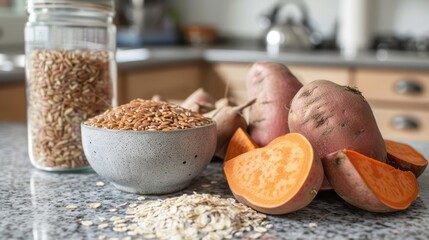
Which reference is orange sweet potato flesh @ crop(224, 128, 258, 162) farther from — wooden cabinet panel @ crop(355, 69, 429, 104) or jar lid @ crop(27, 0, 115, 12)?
wooden cabinet panel @ crop(355, 69, 429, 104)

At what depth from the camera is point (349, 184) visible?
27.3 inches

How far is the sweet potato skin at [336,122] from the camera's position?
0.74 metres

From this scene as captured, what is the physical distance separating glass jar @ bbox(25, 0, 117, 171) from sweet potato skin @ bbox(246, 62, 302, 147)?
0.82 feet

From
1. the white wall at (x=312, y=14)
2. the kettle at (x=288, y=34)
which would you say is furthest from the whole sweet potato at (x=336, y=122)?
the white wall at (x=312, y=14)

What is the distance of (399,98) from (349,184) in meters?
2.09

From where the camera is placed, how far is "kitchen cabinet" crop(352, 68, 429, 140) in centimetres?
261

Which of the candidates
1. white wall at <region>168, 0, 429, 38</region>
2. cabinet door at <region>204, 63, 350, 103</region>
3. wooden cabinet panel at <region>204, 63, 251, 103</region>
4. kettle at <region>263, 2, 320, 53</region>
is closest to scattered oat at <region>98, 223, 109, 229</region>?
cabinet door at <region>204, 63, 350, 103</region>

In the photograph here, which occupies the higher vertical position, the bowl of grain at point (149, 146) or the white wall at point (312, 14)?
the white wall at point (312, 14)

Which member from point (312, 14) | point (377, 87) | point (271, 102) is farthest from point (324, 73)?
point (271, 102)

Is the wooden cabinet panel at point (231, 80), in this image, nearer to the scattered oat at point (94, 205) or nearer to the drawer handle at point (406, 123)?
the drawer handle at point (406, 123)

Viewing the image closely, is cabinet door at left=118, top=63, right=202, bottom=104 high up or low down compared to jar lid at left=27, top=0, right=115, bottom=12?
down

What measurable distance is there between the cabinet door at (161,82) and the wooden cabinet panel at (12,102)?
18.1 inches

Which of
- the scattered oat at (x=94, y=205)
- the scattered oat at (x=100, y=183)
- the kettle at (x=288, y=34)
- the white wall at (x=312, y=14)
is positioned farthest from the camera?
the white wall at (x=312, y=14)

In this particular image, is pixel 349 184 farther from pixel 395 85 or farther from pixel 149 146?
pixel 395 85
